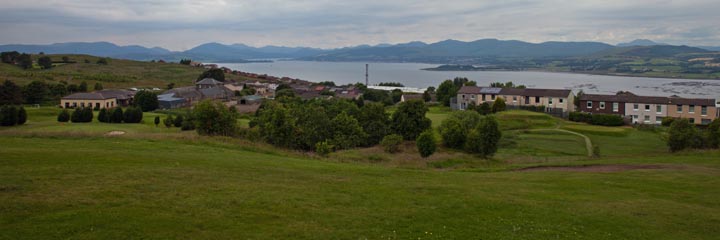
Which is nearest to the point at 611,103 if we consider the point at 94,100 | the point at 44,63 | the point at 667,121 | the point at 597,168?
the point at 667,121

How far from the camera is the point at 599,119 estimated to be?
48406 mm

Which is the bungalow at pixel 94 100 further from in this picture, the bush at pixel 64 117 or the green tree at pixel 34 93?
the bush at pixel 64 117

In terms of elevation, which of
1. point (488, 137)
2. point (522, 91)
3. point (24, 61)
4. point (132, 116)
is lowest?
point (488, 137)

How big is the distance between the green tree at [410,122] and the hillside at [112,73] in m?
63.3

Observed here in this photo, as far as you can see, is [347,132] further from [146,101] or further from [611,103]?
[146,101]

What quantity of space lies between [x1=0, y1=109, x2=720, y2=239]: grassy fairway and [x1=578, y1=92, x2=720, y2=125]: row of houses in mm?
37678

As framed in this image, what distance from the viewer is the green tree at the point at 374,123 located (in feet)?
124

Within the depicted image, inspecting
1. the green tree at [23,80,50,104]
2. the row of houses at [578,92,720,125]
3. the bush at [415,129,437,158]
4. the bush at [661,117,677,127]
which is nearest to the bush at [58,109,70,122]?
the green tree at [23,80,50,104]

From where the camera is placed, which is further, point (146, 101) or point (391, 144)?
point (146, 101)

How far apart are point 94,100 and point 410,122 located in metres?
42.1

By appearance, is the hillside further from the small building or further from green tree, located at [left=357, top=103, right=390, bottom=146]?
green tree, located at [left=357, top=103, right=390, bottom=146]

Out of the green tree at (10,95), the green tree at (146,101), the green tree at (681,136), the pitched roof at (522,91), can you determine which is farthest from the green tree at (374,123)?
the green tree at (10,95)

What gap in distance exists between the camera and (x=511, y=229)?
10672mm

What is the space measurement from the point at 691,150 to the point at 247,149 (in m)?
24.4
